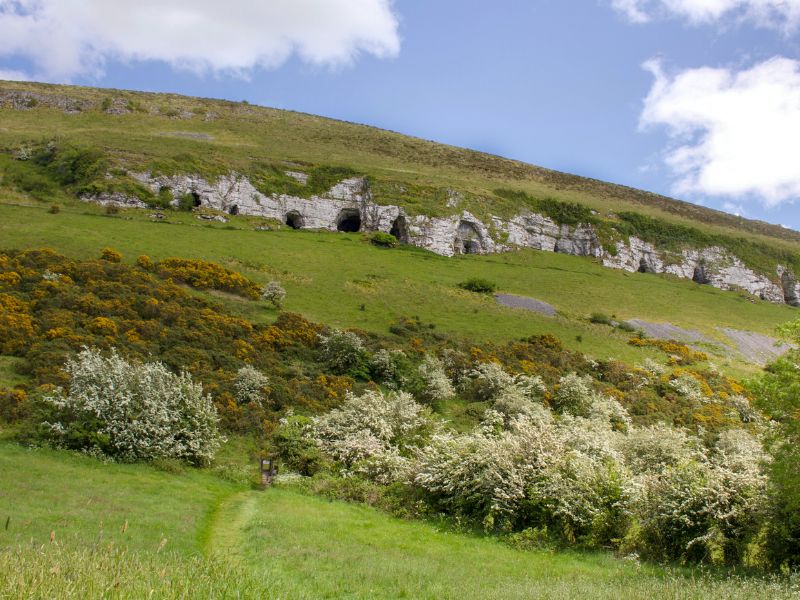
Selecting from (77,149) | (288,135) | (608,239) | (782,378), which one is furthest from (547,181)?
(782,378)

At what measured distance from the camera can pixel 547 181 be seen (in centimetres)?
10850

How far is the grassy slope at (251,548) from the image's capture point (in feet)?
24.2

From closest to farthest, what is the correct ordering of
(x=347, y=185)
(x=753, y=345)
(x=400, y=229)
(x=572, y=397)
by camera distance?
1. (x=572, y=397)
2. (x=753, y=345)
3. (x=400, y=229)
4. (x=347, y=185)

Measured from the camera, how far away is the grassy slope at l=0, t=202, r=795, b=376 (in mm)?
45281

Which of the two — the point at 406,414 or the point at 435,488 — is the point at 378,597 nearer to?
the point at 435,488

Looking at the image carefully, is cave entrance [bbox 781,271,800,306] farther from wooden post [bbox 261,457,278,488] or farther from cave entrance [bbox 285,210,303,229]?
wooden post [bbox 261,457,278,488]

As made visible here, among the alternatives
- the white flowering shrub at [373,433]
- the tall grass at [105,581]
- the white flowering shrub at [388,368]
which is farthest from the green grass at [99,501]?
the white flowering shrub at [388,368]

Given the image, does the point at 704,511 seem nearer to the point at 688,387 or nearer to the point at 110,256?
the point at 688,387

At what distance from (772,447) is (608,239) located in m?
76.0

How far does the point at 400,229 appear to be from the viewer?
75.9 m

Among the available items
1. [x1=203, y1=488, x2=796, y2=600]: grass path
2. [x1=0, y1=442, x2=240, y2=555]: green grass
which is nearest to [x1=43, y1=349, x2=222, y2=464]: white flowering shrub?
[x1=0, y1=442, x2=240, y2=555]: green grass

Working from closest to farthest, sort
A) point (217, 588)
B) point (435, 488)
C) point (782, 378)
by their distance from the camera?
point (217, 588) < point (782, 378) < point (435, 488)

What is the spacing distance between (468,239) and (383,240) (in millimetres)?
13919

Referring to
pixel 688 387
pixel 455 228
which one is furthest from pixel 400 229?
pixel 688 387
